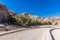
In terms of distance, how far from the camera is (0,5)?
2217 inches

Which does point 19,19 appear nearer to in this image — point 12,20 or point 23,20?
point 23,20

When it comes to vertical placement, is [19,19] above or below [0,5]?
below

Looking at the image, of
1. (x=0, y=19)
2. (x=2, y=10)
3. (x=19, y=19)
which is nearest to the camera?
(x=0, y=19)

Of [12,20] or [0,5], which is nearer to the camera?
[0,5]

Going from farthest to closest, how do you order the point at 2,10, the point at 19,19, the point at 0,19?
the point at 19,19
the point at 2,10
the point at 0,19

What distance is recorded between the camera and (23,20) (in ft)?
220

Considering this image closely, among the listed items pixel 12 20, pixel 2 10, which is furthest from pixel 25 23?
pixel 2 10

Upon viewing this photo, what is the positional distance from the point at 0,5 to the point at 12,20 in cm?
857

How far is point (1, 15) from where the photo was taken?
186 ft

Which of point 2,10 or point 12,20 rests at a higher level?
point 2,10

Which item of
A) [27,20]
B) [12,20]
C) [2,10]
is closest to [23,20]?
[27,20]

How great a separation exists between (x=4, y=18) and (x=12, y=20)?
3773 millimetres

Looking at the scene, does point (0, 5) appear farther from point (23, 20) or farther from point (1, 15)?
point (23, 20)

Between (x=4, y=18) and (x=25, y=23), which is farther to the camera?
(x=25, y=23)
